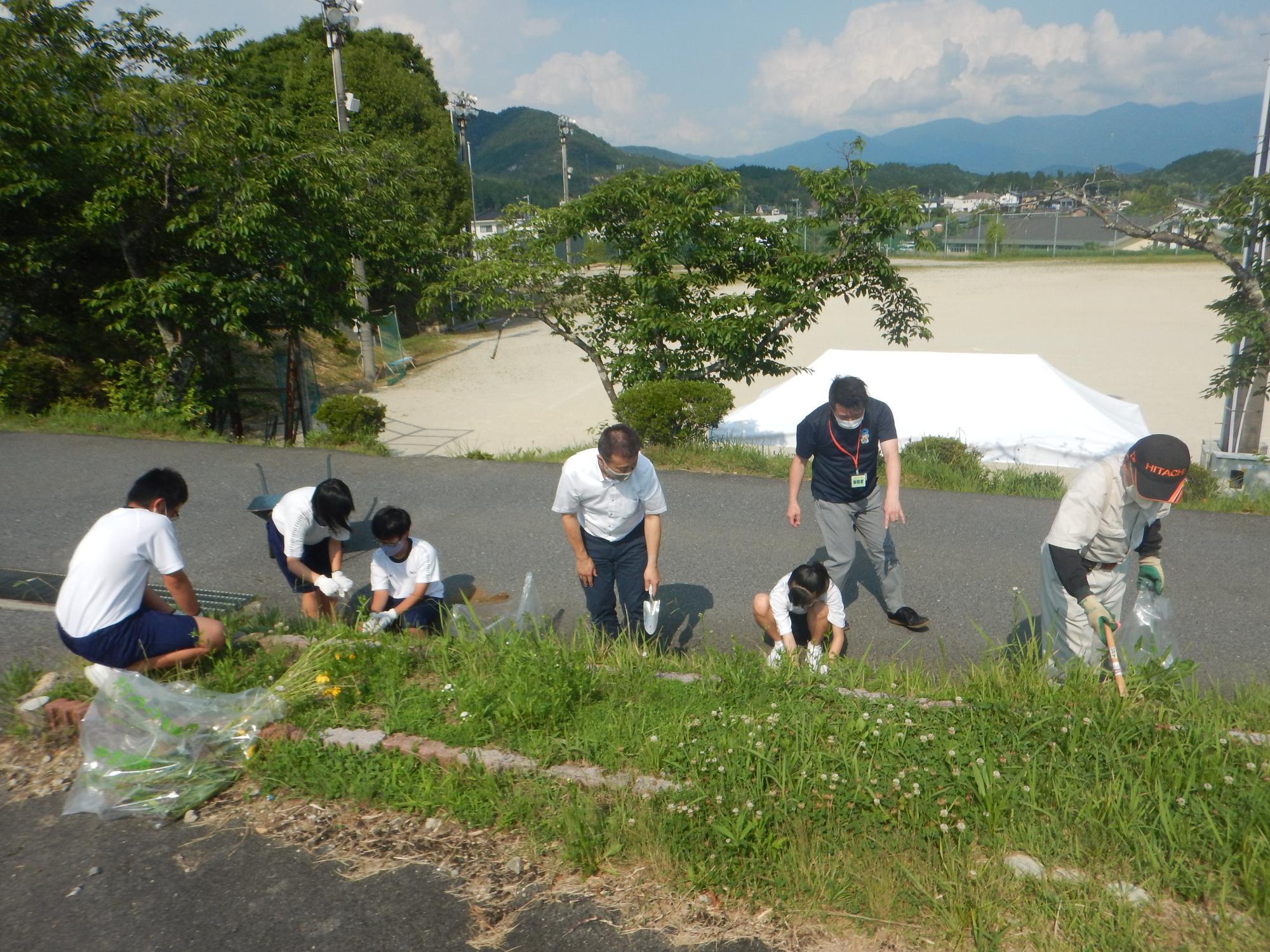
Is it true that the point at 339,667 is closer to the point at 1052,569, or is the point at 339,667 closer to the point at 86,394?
the point at 1052,569

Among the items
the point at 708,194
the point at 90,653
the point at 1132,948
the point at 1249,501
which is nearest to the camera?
the point at 1132,948

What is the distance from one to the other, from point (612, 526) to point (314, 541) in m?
1.76

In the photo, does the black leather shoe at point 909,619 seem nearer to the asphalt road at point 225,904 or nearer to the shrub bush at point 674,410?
the asphalt road at point 225,904

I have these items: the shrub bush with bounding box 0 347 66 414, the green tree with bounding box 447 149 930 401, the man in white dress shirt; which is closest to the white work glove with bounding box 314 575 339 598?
the man in white dress shirt

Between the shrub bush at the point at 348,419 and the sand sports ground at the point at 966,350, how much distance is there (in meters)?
3.96

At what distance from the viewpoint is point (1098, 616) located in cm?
378

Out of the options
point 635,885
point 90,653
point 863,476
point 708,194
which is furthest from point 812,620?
point 708,194

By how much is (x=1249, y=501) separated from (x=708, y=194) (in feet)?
21.6

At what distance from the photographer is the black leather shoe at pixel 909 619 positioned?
216 inches

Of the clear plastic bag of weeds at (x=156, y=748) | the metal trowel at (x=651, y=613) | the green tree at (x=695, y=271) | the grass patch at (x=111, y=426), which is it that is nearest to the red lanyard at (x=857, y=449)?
the metal trowel at (x=651, y=613)

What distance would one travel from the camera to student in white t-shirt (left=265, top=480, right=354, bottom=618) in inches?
191

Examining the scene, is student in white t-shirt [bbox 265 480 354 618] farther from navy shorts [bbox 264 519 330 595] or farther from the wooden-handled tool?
the wooden-handled tool

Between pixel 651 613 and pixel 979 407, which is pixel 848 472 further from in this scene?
pixel 979 407

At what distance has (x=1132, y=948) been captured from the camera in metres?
2.49
